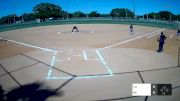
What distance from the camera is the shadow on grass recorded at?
22.5ft

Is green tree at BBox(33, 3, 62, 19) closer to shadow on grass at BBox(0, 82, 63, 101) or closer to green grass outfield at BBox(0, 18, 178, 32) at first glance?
green grass outfield at BBox(0, 18, 178, 32)

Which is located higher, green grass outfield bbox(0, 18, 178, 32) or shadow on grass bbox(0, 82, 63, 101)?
green grass outfield bbox(0, 18, 178, 32)

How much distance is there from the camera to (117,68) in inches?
405

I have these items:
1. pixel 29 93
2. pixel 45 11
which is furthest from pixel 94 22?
pixel 29 93

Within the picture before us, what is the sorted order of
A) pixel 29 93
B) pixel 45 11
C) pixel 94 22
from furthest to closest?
1. pixel 45 11
2. pixel 94 22
3. pixel 29 93

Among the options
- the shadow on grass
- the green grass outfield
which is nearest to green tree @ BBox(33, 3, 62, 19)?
the green grass outfield

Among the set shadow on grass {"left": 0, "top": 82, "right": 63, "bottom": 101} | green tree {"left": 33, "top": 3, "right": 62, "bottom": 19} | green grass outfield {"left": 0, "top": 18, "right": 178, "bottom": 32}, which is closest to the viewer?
shadow on grass {"left": 0, "top": 82, "right": 63, "bottom": 101}

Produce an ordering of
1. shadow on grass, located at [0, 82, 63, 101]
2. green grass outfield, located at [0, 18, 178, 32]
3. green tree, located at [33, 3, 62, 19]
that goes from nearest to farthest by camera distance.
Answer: shadow on grass, located at [0, 82, 63, 101] → green grass outfield, located at [0, 18, 178, 32] → green tree, located at [33, 3, 62, 19]

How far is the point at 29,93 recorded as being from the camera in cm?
723

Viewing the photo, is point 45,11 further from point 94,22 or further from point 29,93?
point 29,93

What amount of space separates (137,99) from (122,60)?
5.47 m

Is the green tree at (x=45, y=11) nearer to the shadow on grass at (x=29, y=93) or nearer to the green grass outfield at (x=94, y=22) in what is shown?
the green grass outfield at (x=94, y=22)

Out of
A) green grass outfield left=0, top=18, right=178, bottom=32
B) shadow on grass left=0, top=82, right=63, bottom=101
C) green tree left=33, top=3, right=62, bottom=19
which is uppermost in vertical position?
green tree left=33, top=3, right=62, bottom=19

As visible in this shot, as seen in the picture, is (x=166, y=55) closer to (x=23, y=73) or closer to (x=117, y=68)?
(x=117, y=68)
